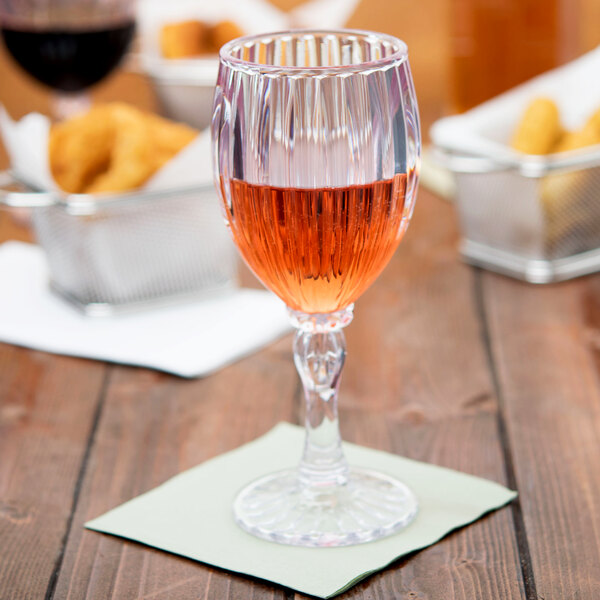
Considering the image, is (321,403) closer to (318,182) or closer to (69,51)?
(318,182)

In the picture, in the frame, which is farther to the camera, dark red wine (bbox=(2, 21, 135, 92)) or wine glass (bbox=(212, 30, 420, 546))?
dark red wine (bbox=(2, 21, 135, 92))

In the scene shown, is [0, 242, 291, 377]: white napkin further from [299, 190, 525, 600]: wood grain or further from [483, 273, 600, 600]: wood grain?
[483, 273, 600, 600]: wood grain

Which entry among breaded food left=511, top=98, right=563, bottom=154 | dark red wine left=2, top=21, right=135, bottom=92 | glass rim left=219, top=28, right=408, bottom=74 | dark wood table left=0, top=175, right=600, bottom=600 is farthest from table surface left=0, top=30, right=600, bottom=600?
dark red wine left=2, top=21, right=135, bottom=92

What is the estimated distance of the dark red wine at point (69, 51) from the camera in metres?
1.35

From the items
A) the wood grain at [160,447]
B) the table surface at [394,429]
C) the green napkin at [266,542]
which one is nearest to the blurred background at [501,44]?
the table surface at [394,429]

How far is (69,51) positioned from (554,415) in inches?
32.8

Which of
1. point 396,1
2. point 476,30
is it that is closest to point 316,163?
point 476,30

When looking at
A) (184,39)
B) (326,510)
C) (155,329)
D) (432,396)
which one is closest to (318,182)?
(326,510)

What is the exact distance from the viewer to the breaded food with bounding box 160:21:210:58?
1464 mm

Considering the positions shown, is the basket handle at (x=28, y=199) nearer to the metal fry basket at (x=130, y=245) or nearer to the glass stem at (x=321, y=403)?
the metal fry basket at (x=130, y=245)

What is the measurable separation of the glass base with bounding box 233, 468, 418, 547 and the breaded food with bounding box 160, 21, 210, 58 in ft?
3.00

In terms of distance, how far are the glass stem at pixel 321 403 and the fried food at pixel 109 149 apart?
392 millimetres

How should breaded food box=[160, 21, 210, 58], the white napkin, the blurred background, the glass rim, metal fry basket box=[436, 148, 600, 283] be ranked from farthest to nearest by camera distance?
breaded food box=[160, 21, 210, 58]
the blurred background
metal fry basket box=[436, 148, 600, 283]
the white napkin
the glass rim

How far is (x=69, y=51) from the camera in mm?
1359
